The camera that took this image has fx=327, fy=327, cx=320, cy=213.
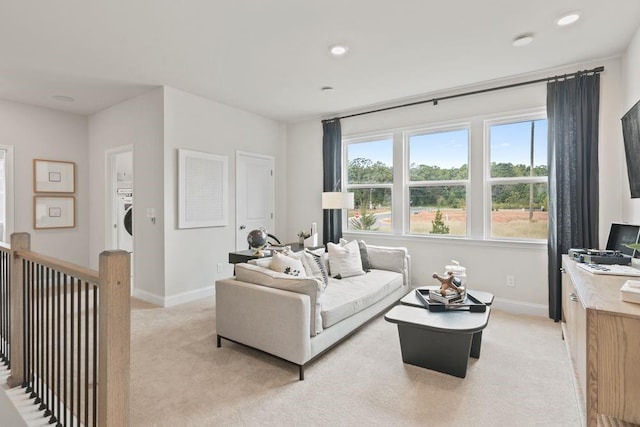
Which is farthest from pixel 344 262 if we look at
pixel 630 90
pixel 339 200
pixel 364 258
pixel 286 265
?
pixel 630 90

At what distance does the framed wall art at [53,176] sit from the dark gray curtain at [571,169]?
644cm

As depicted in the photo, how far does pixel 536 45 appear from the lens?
294 centimetres

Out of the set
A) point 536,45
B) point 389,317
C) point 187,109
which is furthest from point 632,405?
point 187,109

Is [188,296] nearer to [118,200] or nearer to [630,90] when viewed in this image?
[118,200]

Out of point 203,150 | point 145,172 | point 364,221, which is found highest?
point 203,150

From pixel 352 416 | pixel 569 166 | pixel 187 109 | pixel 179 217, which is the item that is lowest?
pixel 352 416

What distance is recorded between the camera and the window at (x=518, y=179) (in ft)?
12.1

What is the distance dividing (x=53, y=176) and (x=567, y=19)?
6.39 meters

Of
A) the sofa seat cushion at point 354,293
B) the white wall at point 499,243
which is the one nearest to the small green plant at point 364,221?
the white wall at point 499,243

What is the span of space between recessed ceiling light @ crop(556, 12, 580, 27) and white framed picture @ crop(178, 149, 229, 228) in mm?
3913

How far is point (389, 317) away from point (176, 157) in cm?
317

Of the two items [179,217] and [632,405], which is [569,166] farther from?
[179,217]

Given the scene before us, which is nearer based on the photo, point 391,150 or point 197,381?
point 197,381

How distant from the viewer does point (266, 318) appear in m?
2.45
